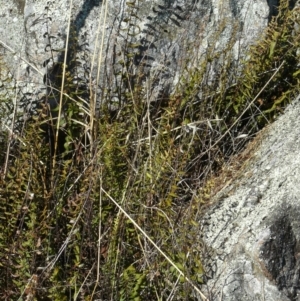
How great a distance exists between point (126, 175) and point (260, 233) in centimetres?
67

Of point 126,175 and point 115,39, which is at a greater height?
point 115,39

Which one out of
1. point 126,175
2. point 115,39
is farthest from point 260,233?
point 115,39

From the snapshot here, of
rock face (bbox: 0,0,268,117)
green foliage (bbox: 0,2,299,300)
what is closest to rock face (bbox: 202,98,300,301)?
green foliage (bbox: 0,2,299,300)

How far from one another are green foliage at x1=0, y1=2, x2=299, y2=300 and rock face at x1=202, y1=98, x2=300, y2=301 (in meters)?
0.09

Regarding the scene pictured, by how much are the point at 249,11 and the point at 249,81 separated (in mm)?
521

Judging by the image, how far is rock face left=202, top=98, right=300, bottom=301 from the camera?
9.68ft

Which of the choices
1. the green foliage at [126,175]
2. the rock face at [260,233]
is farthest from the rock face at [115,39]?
the rock face at [260,233]

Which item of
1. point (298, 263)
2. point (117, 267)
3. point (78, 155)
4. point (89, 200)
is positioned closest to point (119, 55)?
point (78, 155)

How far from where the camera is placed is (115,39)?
368 cm

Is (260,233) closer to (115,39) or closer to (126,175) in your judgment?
(126,175)

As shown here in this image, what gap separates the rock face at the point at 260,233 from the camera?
2.95 m

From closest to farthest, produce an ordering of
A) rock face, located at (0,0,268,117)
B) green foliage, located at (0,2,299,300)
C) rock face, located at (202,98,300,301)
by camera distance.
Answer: rock face, located at (202,98,300,301), green foliage, located at (0,2,299,300), rock face, located at (0,0,268,117)

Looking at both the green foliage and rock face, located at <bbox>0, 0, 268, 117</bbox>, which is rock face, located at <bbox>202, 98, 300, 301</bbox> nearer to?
the green foliage

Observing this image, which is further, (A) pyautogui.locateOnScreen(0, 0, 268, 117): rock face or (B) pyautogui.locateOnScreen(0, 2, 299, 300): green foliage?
(A) pyautogui.locateOnScreen(0, 0, 268, 117): rock face
